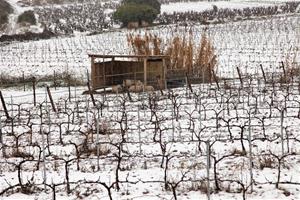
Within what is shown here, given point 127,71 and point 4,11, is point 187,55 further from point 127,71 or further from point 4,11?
point 4,11

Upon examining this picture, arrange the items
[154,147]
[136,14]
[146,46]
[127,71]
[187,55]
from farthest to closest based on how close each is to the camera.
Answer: [136,14] < [146,46] < [127,71] < [187,55] < [154,147]

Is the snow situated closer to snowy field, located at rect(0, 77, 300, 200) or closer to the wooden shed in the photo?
the wooden shed

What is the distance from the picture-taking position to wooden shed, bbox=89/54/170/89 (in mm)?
15688

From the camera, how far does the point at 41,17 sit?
43250 millimetres

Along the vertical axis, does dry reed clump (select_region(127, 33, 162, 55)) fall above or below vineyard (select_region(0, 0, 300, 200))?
above

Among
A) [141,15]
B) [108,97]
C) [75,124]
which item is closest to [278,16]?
[141,15]

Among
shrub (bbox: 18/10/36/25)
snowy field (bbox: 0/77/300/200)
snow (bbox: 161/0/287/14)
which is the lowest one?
snowy field (bbox: 0/77/300/200)

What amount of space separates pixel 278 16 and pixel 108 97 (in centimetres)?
2422

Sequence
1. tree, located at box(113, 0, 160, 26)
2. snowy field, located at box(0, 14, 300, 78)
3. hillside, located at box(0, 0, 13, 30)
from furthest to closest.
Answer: hillside, located at box(0, 0, 13, 30) < tree, located at box(113, 0, 160, 26) < snowy field, located at box(0, 14, 300, 78)

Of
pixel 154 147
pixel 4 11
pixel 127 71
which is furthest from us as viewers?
pixel 4 11

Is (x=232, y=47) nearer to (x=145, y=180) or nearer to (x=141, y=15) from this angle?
(x=141, y=15)

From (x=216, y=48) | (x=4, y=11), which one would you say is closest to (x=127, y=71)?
(x=216, y=48)

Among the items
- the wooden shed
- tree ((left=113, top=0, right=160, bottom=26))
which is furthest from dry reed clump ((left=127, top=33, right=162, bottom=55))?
tree ((left=113, top=0, right=160, bottom=26))

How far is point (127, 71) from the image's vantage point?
17703mm
